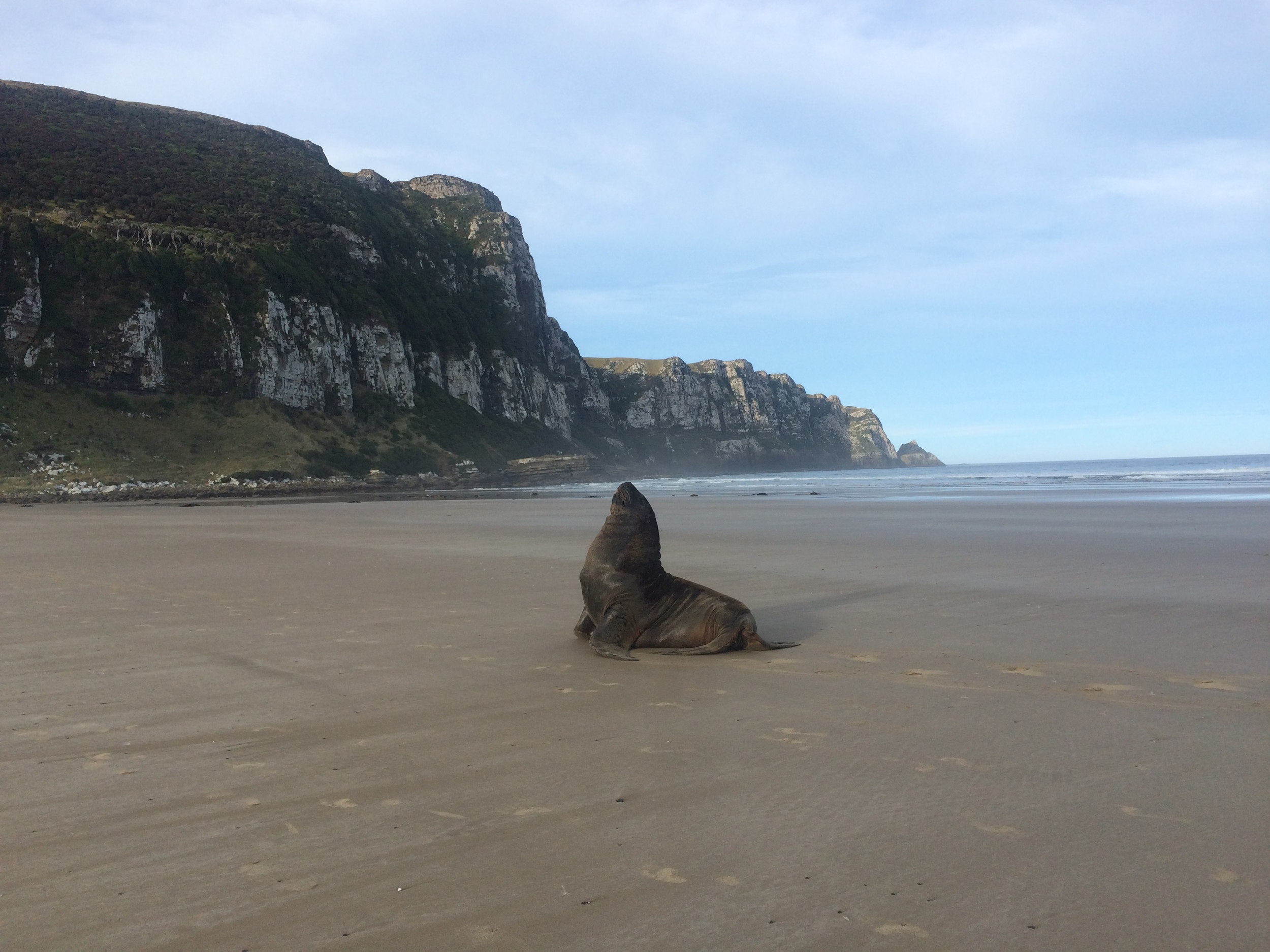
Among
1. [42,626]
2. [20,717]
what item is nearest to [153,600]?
[42,626]

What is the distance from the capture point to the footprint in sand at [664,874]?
9.81 feet

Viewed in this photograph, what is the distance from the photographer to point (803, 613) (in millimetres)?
8758

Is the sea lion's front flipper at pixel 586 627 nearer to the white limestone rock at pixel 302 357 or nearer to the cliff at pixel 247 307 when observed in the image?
the cliff at pixel 247 307

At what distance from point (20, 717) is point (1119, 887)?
5718 millimetres

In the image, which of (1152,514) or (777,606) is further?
(1152,514)

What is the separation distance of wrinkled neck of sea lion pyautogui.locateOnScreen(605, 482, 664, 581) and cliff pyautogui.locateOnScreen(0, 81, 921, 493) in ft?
152

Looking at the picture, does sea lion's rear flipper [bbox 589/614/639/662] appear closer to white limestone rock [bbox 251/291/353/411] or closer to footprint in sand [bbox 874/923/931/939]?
footprint in sand [bbox 874/923/931/939]

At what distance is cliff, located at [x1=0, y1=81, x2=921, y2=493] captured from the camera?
53.7 m

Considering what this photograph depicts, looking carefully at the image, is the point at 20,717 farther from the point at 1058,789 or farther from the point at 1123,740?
the point at 1123,740

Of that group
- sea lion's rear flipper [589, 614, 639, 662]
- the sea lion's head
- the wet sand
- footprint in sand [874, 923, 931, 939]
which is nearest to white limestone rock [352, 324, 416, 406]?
the wet sand

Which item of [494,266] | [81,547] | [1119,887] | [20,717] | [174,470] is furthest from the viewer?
[494,266]

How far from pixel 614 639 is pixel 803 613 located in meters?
2.51

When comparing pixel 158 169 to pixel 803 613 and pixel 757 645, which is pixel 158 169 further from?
pixel 757 645

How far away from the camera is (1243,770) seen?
13.1 ft
